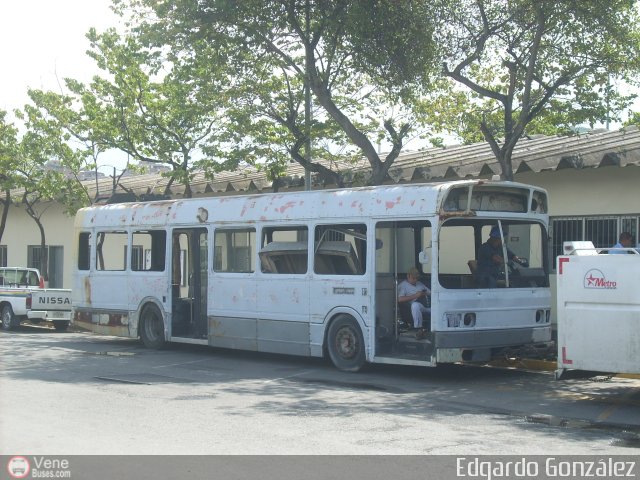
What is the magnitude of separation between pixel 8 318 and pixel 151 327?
7.04 m

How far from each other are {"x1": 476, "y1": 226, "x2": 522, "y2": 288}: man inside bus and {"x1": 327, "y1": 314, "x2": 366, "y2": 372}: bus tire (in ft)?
7.12

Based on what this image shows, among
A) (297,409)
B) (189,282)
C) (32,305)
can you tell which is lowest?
(297,409)

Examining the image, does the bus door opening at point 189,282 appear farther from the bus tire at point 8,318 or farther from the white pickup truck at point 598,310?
the white pickup truck at point 598,310

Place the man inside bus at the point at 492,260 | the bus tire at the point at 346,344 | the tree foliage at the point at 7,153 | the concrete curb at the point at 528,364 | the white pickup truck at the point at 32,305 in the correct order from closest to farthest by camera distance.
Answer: the man inside bus at the point at 492,260, the bus tire at the point at 346,344, the concrete curb at the point at 528,364, the white pickup truck at the point at 32,305, the tree foliage at the point at 7,153

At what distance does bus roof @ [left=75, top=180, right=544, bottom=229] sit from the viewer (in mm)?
13633

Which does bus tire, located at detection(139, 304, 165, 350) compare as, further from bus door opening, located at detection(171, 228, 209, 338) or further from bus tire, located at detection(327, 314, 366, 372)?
bus tire, located at detection(327, 314, 366, 372)

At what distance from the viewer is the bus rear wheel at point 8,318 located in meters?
23.9

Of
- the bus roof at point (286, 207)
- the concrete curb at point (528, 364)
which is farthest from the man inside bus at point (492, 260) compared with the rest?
the concrete curb at point (528, 364)

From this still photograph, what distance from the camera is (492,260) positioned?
46.2 feet

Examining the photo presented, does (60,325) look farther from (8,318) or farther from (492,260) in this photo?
(492,260)

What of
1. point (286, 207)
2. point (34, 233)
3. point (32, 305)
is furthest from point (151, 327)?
point (34, 233)

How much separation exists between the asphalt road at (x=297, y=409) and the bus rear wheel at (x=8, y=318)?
772 centimetres

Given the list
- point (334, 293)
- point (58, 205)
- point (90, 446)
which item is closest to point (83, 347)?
point (334, 293)

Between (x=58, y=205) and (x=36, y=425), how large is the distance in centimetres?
2527
